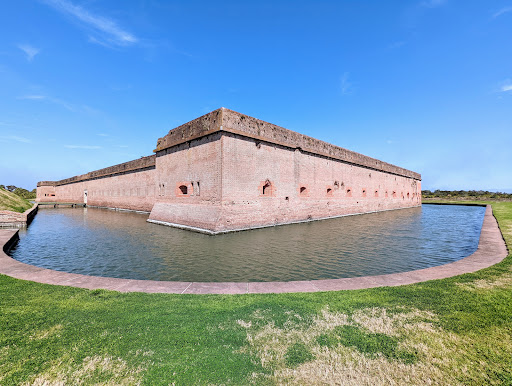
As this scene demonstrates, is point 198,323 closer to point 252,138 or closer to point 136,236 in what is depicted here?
point 136,236

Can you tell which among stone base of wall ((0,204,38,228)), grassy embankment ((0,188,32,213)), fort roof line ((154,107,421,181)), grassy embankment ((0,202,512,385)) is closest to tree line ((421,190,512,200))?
fort roof line ((154,107,421,181))

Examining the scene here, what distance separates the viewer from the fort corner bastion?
1120 centimetres

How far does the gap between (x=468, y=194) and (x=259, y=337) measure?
218ft

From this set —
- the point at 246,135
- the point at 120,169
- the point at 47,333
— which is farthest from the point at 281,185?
the point at 120,169

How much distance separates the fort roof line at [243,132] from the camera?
36.8 feet

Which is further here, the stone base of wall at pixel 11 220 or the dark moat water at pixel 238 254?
the stone base of wall at pixel 11 220

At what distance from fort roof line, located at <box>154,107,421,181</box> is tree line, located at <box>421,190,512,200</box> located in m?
45.9

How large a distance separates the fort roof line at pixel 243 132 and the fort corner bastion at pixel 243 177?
0.05 m

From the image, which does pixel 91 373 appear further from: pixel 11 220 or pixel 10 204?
pixel 10 204

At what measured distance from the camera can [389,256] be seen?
659 centimetres

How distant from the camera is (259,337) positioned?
244 centimetres

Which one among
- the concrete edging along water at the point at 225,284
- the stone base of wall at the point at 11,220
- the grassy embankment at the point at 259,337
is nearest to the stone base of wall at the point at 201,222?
the stone base of wall at the point at 11,220

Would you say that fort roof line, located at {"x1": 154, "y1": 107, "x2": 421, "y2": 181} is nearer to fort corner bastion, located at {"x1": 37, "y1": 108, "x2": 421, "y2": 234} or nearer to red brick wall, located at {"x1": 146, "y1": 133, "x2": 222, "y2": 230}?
fort corner bastion, located at {"x1": 37, "y1": 108, "x2": 421, "y2": 234}

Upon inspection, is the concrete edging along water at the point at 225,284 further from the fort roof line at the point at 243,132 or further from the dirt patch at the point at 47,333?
the fort roof line at the point at 243,132
